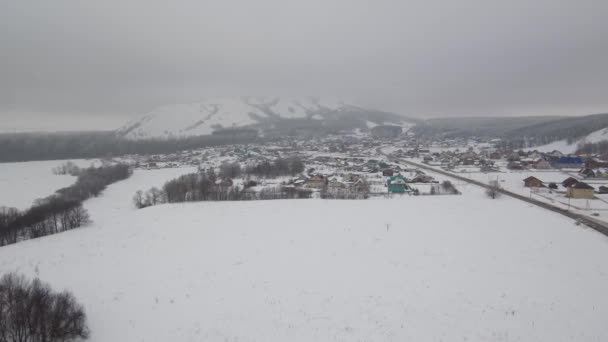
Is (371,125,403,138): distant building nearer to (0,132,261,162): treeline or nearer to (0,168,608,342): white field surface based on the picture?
(0,132,261,162): treeline

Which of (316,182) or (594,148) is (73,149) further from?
(594,148)

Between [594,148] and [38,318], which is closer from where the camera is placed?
[38,318]

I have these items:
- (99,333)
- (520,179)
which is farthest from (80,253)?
(520,179)

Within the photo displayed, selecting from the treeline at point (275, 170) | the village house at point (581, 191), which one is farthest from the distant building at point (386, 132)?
the village house at point (581, 191)

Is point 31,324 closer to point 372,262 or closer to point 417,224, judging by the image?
point 372,262

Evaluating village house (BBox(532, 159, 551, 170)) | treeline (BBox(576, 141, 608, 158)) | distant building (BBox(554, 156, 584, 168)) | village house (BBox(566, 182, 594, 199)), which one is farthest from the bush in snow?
treeline (BBox(576, 141, 608, 158))

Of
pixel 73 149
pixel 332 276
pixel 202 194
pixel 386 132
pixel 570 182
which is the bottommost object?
pixel 570 182

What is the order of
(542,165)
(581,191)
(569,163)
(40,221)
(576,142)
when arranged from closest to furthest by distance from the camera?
(40,221)
(581,191)
(542,165)
(569,163)
(576,142)

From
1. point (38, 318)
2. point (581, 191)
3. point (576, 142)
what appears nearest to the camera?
point (38, 318)

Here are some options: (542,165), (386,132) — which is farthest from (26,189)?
(386,132)
